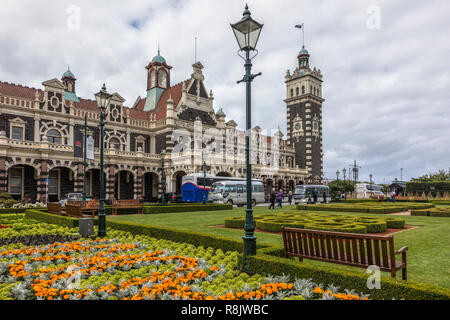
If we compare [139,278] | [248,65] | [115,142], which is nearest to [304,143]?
[115,142]

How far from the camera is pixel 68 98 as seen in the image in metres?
36.8

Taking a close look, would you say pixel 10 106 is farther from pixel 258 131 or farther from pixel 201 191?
pixel 258 131

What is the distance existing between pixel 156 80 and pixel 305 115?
98.5 ft

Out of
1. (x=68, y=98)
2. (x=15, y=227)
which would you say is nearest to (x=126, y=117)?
(x=68, y=98)

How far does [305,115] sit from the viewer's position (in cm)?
6056

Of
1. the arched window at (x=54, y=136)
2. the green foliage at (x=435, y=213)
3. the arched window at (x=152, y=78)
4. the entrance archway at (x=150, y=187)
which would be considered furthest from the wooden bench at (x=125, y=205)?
the arched window at (x=152, y=78)

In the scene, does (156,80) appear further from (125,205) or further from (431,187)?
(431,187)

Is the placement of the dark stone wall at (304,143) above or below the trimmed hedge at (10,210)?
above

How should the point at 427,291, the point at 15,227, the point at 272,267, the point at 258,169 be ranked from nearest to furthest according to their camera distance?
the point at 427,291 → the point at 272,267 → the point at 15,227 → the point at 258,169

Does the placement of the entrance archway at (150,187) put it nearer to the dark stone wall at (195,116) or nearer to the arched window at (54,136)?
the dark stone wall at (195,116)

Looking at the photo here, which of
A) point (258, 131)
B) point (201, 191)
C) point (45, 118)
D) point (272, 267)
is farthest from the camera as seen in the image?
point (258, 131)

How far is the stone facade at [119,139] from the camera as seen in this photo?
29281 millimetres

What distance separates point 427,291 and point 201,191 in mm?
30633

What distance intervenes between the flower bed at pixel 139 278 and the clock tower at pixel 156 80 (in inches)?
1556
